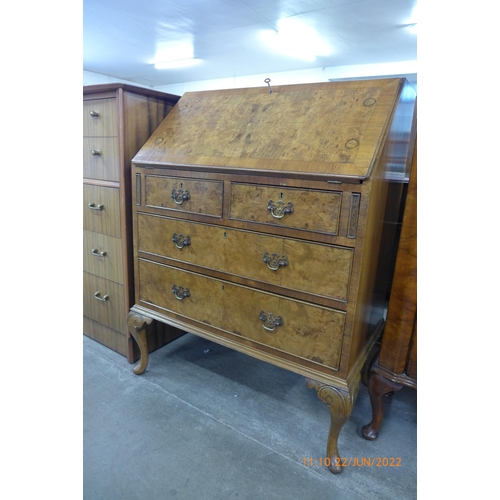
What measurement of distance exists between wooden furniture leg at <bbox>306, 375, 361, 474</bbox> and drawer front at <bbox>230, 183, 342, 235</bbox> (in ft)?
1.80

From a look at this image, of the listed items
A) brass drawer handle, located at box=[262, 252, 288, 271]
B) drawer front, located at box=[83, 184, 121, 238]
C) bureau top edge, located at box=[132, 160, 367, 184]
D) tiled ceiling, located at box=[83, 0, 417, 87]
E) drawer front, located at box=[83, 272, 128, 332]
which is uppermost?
tiled ceiling, located at box=[83, 0, 417, 87]

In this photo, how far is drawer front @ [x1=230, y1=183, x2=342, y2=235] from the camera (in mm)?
1100

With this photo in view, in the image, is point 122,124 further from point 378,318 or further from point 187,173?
point 378,318

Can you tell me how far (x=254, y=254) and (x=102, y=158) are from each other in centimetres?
100

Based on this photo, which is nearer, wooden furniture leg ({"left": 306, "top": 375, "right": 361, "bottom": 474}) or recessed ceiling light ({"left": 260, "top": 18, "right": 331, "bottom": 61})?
wooden furniture leg ({"left": 306, "top": 375, "right": 361, "bottom": 474})

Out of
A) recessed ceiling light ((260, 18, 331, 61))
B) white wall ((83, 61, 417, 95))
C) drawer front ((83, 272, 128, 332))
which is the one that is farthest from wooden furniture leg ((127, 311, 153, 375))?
white wall ((83, 61, 417, 95))

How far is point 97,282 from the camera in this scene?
1.95 metres

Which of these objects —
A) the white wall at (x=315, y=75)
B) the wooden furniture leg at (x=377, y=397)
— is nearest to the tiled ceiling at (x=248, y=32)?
the white wall at (x=315, y=75)

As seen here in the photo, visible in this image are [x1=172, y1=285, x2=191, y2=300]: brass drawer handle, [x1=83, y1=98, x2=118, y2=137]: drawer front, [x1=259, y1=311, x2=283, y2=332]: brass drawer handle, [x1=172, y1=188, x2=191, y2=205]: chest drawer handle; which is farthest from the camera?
[x1=83, y1=98, x2=118, y2=137]: drawer front

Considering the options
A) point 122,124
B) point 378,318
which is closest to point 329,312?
point 378,318

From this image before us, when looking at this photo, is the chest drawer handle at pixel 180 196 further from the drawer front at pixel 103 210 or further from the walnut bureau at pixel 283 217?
the drawer front at pixel 103 210

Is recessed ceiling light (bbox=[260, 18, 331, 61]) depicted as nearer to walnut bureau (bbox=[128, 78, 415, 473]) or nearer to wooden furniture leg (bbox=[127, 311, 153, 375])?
walnut bureau (bbox=[128, 78, 415, 473])

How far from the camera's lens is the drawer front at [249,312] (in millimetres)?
1198

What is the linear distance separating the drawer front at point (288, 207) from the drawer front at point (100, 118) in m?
0.78
